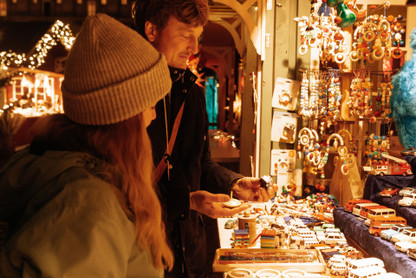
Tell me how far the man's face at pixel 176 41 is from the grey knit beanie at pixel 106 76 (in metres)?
0.66

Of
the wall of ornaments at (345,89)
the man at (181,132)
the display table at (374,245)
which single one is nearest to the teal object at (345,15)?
the wall of ornaments at (345,89)

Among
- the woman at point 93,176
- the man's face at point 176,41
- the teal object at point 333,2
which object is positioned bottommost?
the woman at point 93,176

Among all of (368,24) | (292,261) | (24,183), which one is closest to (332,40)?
(368,24)

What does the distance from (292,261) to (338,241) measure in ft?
1.38

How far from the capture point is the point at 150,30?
1566mm

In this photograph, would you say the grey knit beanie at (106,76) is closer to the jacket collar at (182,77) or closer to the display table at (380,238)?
the jacket collar at (182,77)

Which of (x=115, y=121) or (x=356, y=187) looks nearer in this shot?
(x=115, y=121)

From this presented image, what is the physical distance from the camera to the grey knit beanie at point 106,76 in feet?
2.78

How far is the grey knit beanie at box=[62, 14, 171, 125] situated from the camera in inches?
33.3

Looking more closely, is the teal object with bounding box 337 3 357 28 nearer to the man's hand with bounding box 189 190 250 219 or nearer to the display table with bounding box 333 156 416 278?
the display table with bounding box 333 156 416 278

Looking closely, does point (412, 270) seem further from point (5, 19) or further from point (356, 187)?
point (5, 19)

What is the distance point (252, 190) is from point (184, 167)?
361mm

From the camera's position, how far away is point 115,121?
874mm

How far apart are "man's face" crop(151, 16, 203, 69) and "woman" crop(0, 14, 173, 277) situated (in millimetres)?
623
